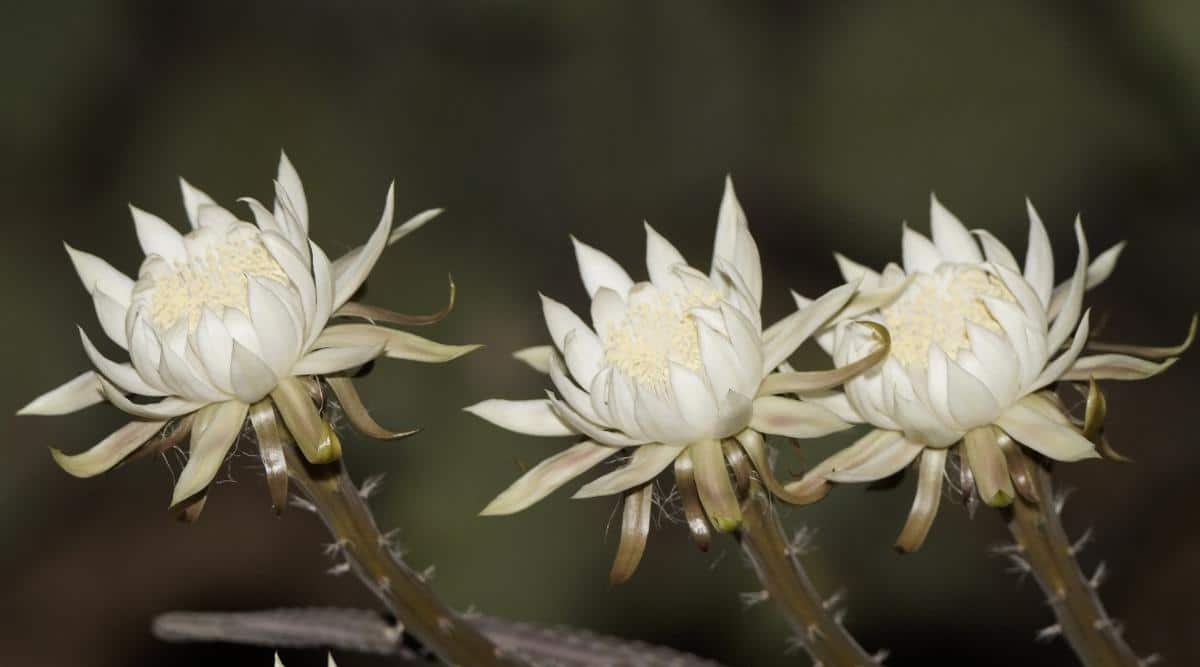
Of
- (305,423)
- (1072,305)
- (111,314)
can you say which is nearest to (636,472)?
(305,423)

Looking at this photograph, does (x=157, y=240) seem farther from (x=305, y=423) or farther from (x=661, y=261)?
(x=661, y=261)

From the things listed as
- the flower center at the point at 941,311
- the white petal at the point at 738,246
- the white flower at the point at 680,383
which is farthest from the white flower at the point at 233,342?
the flower center at the point at 941,311

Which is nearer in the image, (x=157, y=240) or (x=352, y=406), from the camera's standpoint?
(x=352, y=406)

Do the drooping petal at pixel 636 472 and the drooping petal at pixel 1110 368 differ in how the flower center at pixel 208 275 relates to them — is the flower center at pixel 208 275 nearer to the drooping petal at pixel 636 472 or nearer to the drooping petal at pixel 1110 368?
the drooping petal at pixel 636 472

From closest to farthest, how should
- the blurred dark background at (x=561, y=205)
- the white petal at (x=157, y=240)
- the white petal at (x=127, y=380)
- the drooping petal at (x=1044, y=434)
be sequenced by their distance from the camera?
the drooping petal at (x=1044, y=434)
the white petal at (x=127, y=380)
the white petal at (x=157, y=240)
the blurred dark background at (x=561, y=205)

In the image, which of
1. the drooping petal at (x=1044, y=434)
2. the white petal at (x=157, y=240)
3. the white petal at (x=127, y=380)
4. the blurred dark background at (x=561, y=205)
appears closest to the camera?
the drooping petal at (x=1044, y=434)

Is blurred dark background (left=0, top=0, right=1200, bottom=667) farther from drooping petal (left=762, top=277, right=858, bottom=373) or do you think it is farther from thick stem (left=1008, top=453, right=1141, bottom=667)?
drooping petal (left=762, top=277, right=858, bottom=373)

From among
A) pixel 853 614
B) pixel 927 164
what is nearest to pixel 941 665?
pixel 853 614
